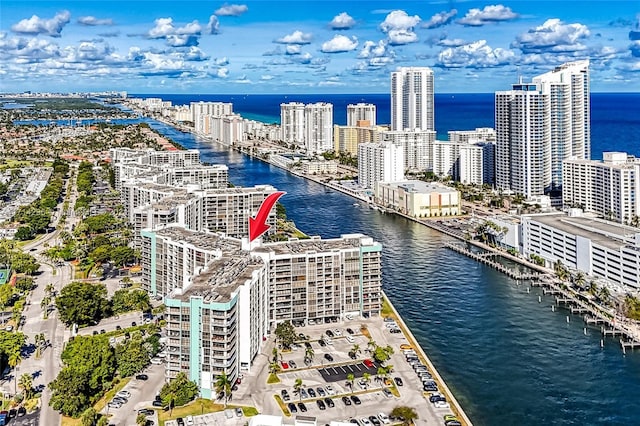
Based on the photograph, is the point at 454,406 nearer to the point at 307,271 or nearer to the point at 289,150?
the point at 307,271

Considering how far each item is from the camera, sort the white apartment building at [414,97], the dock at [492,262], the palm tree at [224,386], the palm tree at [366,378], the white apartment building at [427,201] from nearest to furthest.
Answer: the palm tree at [224,386], the palm tree at [366,378], the dock at [492,262], the white apartment building at [427,201], the white apartment building at [414,97]

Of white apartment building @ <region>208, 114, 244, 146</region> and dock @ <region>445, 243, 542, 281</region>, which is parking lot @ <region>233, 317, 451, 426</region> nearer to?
dock @ <region>445, 243, 542, 281</region>

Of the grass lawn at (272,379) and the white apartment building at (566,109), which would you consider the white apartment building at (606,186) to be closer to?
the white apartment building at (566,109)

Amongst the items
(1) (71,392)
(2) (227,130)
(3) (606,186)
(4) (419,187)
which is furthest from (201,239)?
(2) (227,130)

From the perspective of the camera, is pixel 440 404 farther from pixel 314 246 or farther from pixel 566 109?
pixel 566 109

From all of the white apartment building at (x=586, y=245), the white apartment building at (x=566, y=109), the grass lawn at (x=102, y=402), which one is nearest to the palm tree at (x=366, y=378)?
the grass lawn at (x=102, y=402)

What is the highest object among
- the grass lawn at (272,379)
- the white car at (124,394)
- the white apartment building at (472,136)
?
the white apartment building at (472,136)
